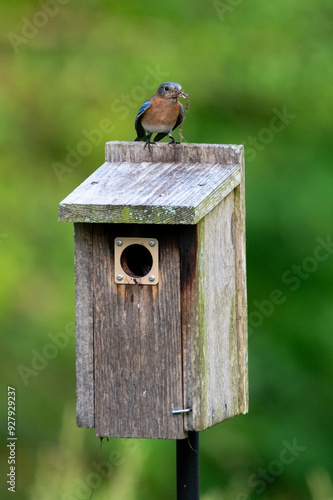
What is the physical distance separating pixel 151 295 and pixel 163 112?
1.16m

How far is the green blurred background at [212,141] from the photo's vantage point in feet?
23.0

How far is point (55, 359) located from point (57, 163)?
1.59 meters

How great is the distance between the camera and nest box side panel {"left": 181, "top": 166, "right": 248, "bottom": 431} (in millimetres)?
3340

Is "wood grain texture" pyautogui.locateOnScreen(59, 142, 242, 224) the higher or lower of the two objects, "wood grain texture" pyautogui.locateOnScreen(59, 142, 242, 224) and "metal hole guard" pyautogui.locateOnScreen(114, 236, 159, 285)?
the higher

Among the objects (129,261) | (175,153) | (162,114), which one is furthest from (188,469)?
(162,114)

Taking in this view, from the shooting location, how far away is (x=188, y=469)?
136 inches

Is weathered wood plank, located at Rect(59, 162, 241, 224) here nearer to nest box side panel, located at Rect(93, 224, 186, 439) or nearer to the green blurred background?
nest box side panel, located at Rect(93, 224, 186, 439)

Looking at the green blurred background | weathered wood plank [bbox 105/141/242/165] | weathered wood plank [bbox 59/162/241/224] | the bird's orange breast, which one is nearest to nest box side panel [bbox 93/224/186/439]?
weathered wood plank [bbox 59/162/241/224]

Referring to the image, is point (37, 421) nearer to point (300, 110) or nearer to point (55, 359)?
point (55, 359)

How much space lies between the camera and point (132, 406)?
3.44m

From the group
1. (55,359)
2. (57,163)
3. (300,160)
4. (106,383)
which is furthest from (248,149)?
(106,383)

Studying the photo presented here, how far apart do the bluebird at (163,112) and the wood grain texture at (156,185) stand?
1.75ft

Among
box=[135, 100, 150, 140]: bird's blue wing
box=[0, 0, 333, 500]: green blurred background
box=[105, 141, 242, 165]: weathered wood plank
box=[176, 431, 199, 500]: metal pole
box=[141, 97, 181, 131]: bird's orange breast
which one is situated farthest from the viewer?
box=[0, 0, 333, 500]: green blurred background

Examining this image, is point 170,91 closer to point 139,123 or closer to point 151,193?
point 139,123
